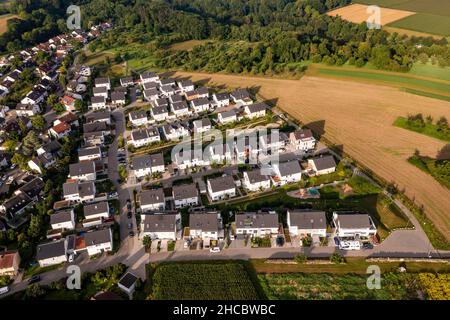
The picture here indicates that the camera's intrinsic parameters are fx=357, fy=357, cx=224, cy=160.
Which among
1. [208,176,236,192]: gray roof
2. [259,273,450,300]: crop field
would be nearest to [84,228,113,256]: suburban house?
[208,176,236,192]: gray roof

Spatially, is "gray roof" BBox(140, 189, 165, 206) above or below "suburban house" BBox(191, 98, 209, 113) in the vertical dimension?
below

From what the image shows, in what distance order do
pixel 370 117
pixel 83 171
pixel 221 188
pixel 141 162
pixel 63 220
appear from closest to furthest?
pixel 63 220, pixel 221 188, pixel 83 171, pixel 141 162, pixel 370 117

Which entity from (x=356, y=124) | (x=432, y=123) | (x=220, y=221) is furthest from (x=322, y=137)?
(x=220, y=221)

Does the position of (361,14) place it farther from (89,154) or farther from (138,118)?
(89,154)

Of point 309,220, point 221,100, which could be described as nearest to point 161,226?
point 309,220

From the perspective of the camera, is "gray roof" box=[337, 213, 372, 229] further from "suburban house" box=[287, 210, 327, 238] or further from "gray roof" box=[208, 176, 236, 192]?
"gray roof" box=[208, 176, 236, 192]

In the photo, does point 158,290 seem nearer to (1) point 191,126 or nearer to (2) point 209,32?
(1) point 191,126
